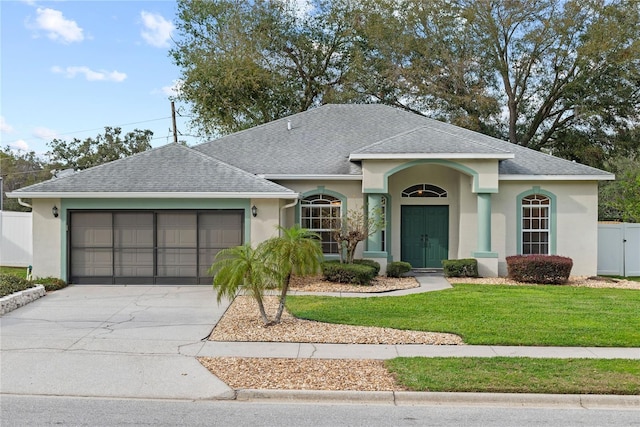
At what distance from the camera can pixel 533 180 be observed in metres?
18.2

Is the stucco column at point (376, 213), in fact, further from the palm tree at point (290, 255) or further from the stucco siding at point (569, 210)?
the palm tree at point (290, 255)

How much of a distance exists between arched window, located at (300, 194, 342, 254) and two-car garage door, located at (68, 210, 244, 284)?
3.21 m

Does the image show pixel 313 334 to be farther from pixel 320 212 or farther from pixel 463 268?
pixel 320 212

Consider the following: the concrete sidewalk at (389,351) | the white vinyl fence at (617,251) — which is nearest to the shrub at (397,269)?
the white vinyl fence at (617,251)

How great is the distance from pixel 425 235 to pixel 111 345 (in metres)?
12.4

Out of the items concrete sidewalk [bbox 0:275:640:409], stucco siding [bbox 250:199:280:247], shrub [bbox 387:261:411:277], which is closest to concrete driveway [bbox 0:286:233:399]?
concrete sidewalk [bbox 0:275:640:409]

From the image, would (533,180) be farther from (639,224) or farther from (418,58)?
(418,58)

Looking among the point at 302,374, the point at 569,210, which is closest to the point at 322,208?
the point at 569,210

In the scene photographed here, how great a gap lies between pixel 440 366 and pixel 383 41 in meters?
26.0

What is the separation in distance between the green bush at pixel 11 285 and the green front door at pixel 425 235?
11444mm

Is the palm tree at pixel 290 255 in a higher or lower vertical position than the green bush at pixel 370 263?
higher

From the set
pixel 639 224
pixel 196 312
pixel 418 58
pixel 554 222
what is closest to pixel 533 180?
pixel 554 222

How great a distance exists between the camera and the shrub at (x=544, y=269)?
16.5 m

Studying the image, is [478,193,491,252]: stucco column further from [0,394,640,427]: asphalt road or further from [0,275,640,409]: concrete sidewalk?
[0,394,640,427]: asphalt road
